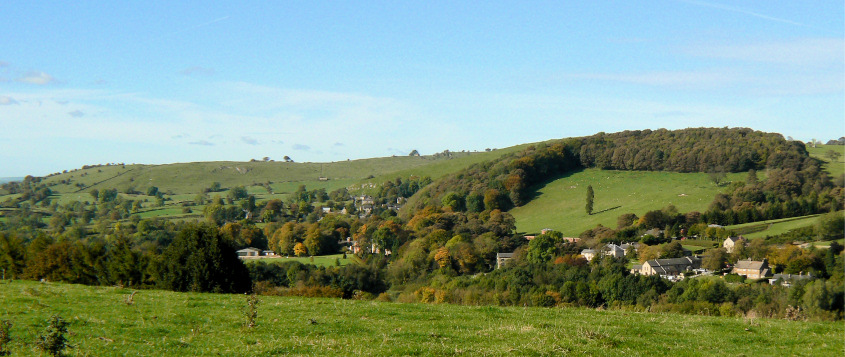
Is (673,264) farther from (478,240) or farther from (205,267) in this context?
(205,267)

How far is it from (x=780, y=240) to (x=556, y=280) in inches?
999

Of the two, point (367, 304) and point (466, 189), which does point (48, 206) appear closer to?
point (466, 189)

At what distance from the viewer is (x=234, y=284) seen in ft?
102

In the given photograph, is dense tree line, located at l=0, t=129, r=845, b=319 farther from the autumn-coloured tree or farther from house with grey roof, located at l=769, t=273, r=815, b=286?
house with grey roof, located at l=769, t=273, r=815, b=286

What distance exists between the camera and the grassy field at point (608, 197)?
99.7 m

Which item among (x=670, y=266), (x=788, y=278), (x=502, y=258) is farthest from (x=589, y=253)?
(x=788, y=278)

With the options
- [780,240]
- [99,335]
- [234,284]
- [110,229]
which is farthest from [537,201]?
[99,335]

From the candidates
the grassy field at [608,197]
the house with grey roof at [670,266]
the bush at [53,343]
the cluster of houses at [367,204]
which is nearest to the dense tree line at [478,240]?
the cluster of houses at [367,204]

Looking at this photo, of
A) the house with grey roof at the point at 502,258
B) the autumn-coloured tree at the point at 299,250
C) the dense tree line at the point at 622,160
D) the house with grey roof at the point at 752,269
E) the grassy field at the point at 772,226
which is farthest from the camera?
the dense tree line at the point at 622,160

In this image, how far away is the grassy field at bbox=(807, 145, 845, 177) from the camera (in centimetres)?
8256

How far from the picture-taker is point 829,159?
94750 millimetres

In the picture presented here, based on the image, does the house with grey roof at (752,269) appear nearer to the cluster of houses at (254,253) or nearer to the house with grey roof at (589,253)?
the house with grey roof at (589,253)

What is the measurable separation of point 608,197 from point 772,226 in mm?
39700

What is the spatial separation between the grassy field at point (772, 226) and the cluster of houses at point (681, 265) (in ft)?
8.25
